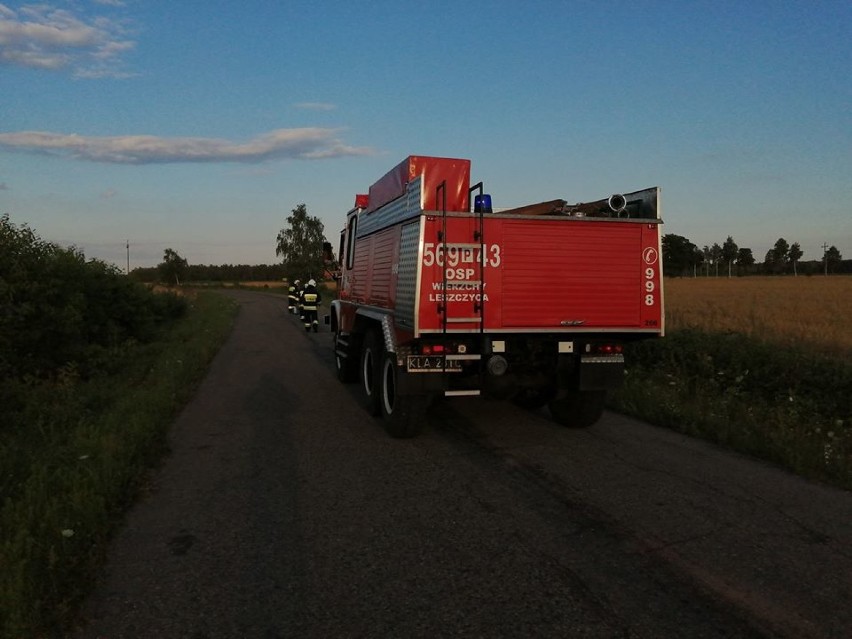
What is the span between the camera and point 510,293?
21.7 feet

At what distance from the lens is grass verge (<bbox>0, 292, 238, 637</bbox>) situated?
3.43 metres

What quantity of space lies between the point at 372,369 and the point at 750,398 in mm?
4794

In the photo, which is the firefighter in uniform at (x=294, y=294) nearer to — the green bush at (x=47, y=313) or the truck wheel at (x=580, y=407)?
the green bush at (x=47, y=313)

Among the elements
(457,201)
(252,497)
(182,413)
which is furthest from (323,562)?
(182,413)

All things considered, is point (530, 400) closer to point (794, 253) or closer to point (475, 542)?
point (475, 542)

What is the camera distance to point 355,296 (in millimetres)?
9969

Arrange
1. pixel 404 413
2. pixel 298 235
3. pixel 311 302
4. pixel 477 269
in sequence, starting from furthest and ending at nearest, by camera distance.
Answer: pixel 298 235 < pixel 311 302 < pixel 404 413 < pixel 477 269

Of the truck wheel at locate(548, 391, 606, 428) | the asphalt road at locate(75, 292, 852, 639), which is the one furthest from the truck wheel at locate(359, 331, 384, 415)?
the truck wheel at locate(548, 391, 606, 428)

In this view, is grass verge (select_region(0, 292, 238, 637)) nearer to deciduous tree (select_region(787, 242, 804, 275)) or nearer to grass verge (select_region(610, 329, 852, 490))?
grass verge (select_region(610, 329, 852, 490))

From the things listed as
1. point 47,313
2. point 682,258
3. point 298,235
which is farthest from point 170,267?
point 47,313

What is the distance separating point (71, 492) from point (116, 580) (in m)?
1.38

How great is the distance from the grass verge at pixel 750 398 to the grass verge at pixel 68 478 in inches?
217

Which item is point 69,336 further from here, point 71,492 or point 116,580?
point 116,580

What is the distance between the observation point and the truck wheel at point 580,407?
24.3 feet
